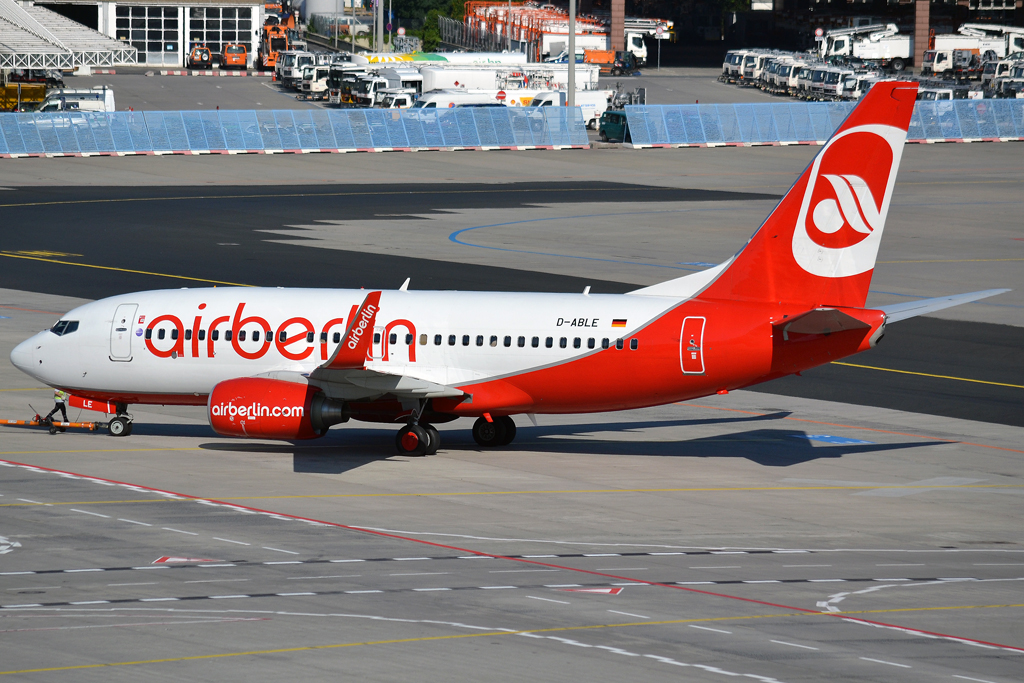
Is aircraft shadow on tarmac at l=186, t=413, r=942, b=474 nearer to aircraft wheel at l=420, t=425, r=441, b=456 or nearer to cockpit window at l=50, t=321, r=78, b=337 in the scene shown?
aircraft wheel at l=420, t=425, r=441, b=456

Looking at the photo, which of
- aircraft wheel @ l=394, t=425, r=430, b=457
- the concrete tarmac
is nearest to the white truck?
the concrete tarmac

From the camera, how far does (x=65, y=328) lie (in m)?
38.5

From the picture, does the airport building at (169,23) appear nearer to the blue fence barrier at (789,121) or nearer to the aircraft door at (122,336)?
the blue fence barrier at (789,121)

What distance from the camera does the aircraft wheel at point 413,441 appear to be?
36406 mm

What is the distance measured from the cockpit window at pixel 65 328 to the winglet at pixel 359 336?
27.7ft

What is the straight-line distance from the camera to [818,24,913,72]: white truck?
166875 millimetres

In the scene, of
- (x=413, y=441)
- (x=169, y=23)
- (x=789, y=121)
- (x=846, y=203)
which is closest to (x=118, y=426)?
(x=413, y=441)

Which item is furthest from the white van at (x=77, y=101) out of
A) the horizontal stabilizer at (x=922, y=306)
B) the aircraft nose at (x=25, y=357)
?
the horizontal stabilizer at (x=922, y=306)

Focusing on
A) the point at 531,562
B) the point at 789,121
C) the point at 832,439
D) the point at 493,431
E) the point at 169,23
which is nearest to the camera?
the point at 531,562

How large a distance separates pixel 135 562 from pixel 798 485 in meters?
16.2

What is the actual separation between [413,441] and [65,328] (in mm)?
10371

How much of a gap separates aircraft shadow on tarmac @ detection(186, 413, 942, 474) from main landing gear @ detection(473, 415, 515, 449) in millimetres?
299

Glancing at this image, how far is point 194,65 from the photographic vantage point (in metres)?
178

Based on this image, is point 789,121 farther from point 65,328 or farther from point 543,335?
point 65,328
